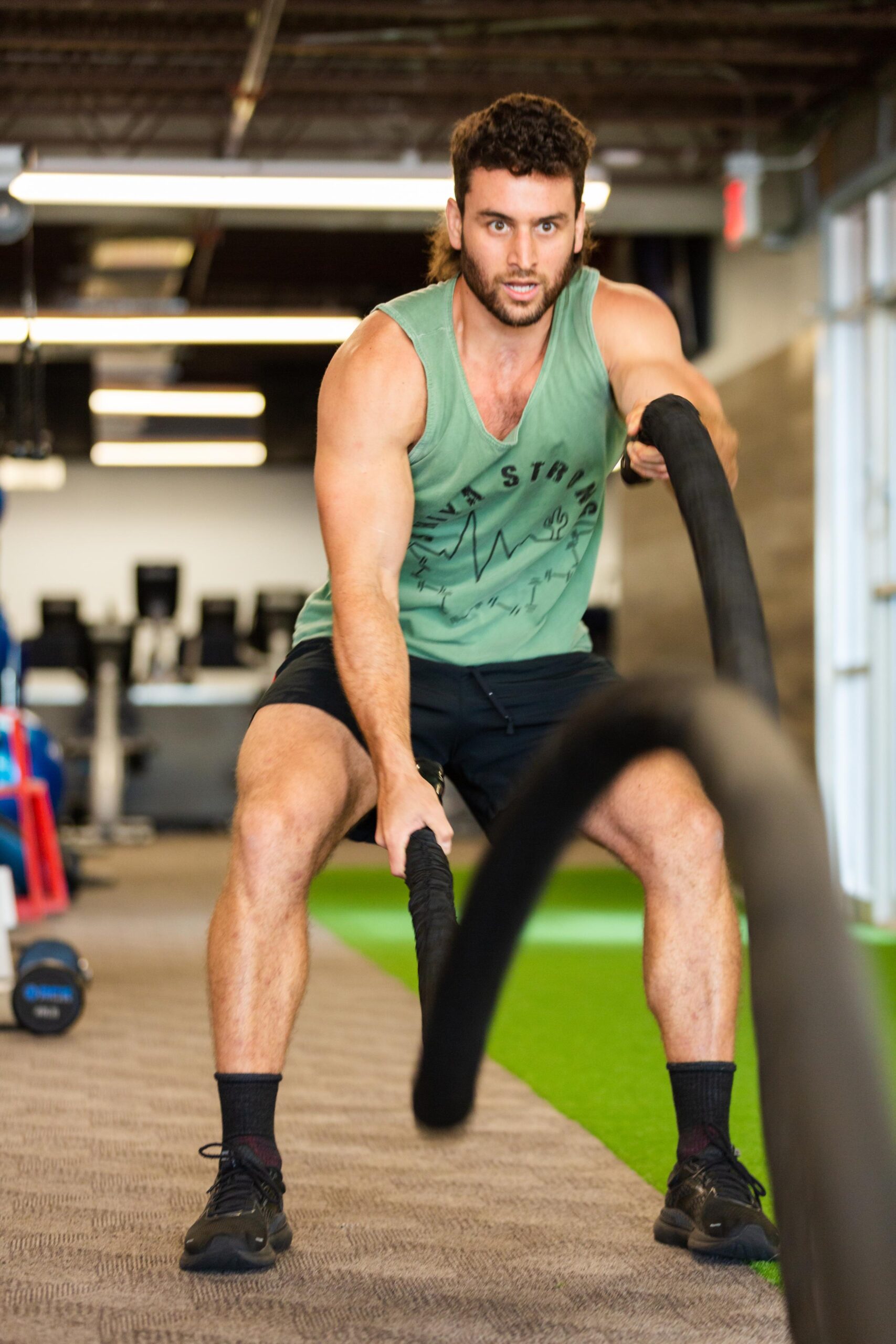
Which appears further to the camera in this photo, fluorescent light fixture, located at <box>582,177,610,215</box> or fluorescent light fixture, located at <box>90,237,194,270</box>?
fluorescent light fixture, located at <box>90,237,194,270</box>

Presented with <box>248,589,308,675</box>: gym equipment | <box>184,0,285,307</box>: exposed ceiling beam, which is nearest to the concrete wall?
<box>184,0,285,307</box>: exposed ceiling beam

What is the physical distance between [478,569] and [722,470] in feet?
2.46

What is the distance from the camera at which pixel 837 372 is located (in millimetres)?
7199

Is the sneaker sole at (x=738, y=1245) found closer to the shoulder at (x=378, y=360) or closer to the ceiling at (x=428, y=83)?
the shoulder at (x=378, y=360)

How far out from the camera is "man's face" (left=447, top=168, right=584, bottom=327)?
195 centimetres

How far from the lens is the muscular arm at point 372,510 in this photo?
1.89m

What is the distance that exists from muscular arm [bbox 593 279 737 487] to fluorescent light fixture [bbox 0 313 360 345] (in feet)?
23.5

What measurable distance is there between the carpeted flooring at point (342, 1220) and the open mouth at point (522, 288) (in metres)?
1.02

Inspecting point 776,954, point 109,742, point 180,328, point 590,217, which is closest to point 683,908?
point 776,954

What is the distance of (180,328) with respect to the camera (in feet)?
30.7

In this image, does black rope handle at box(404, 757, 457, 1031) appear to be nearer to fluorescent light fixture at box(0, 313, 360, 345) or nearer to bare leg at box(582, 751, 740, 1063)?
bare leg at box(582, 751, 740, 1063)

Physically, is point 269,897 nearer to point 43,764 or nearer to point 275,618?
point 43,764

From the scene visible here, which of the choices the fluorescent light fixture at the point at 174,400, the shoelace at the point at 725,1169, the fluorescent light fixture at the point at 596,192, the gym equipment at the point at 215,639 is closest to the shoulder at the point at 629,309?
the shoelace at the point at 725,1169

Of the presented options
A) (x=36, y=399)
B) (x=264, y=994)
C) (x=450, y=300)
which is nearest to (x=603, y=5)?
(x=36, y=399)
